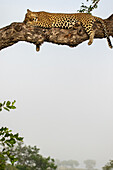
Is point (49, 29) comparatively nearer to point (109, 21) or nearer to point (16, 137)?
point (109, 21)

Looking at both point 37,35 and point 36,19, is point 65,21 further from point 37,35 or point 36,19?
point 37,35

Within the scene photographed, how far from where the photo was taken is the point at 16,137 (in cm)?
255

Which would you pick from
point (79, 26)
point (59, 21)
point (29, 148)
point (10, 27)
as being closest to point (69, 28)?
point (79, 26)

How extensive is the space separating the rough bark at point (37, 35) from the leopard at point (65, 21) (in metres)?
0.18

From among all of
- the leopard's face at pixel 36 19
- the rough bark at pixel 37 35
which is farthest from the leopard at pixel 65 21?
the rough bark at pixel 37 35

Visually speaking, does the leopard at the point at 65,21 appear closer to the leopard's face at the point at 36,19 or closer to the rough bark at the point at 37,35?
the leopard's face at the point at 36,19

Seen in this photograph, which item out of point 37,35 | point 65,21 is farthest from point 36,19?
point 37,35

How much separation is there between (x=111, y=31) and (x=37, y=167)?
19.9 m

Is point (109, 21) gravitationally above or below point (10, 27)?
above

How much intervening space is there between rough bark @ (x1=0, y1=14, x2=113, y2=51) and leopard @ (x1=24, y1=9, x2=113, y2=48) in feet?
0.58

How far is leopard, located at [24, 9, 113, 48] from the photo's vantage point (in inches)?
186

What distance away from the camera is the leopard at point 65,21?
→ 4734 mm

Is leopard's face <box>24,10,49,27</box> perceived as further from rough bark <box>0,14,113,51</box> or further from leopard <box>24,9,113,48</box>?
rough bark <box>0,14,113,51</box>

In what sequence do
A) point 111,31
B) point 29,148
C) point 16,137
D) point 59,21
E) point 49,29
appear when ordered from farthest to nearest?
point 29,148 < point 59,21 < point 111,31 < point 49,29 < point 16,137
